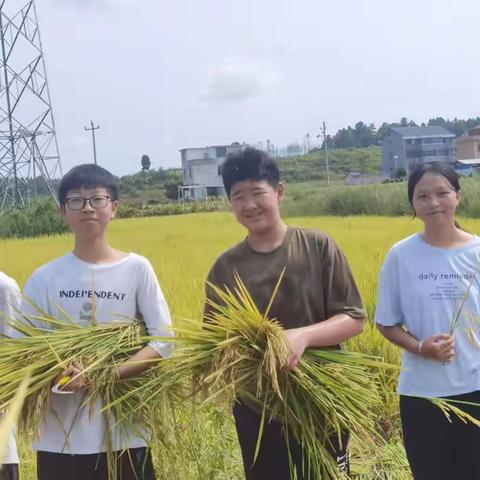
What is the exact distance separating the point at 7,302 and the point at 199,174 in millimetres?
3206

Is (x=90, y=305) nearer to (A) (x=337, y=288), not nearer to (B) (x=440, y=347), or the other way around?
(A) (x=337, y=288)

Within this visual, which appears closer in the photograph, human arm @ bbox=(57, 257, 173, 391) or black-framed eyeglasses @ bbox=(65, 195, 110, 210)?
human arm @ bbox=(57, 257, 173, 391)

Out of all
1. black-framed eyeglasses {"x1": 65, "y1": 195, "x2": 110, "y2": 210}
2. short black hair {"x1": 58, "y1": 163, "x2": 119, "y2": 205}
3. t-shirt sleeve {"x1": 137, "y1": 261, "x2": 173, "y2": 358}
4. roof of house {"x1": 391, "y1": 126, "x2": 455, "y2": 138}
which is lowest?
t-shirt sleeve {"x1": 137, "y1": 261, "x2": 173, "y2": 358}

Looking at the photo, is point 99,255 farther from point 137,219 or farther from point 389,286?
point 137,219

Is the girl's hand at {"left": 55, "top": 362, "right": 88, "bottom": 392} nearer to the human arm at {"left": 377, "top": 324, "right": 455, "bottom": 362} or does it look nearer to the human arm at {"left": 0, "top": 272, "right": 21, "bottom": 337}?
the human arm at {"left": 0, "top": 272, "right": 21, "bottom": 337}

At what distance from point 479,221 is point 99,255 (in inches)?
143

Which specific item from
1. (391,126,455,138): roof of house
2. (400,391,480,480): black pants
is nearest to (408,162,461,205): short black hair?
(400,391,480,480): black pants

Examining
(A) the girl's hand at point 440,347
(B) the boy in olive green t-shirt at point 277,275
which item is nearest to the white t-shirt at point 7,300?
(B) the boy in olive green t-shirt at point 277,275

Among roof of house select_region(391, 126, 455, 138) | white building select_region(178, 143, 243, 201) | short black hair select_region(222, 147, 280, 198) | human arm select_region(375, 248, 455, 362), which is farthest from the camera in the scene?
roof of house select_region(391, 126, 455, 138)

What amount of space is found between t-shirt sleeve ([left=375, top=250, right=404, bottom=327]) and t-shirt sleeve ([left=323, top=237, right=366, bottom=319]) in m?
0.23

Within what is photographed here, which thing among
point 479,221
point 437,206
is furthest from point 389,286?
point 479,221

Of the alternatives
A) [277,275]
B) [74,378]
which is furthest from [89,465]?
[277,275]

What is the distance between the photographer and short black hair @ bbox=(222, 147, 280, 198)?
1800 millimetres

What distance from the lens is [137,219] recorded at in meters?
5.44
